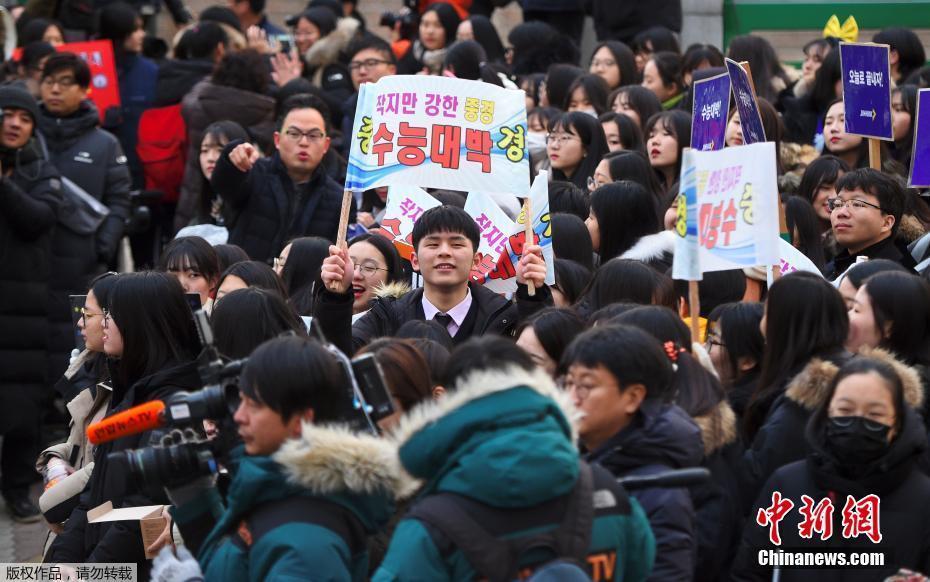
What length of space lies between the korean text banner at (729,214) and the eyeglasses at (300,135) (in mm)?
3558

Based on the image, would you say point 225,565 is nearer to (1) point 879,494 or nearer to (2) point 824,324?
(1) point 879,494

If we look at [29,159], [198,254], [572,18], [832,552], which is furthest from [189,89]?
[832,552]

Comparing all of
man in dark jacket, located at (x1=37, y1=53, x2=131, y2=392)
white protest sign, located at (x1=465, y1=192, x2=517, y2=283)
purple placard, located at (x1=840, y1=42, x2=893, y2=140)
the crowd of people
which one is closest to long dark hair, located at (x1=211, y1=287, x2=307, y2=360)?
the crowd of people

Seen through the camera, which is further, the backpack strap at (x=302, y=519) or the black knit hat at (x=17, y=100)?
the black knit hat at (x=17, y=100)

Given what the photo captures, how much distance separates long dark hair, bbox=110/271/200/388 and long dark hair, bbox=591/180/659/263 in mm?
2953

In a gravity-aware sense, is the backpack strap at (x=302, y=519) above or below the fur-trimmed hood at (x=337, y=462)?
below

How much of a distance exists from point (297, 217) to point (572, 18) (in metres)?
5.96

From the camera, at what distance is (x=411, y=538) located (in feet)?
10.7

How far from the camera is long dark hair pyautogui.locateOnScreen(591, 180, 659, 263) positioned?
739 cm

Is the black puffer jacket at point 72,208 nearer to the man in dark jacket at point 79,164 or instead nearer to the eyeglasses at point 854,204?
the man in dark jacket at point 79,164

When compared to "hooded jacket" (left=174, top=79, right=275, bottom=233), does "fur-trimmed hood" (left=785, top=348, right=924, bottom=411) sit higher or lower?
lower

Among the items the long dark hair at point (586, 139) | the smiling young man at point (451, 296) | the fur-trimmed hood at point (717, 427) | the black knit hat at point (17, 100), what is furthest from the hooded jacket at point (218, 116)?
the fur-trimmed hood at point (717, 427)

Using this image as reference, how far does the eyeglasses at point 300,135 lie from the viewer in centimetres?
877

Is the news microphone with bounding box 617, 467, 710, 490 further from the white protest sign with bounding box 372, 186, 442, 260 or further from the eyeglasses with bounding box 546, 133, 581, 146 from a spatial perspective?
the eyeglasses with bounding box 546, 133, 581, 146
